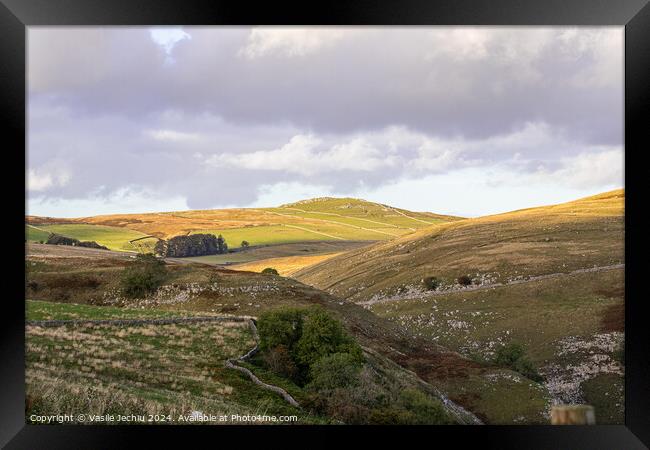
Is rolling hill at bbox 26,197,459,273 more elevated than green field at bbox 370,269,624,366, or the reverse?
rolling hill at bbox 26,197,459,273

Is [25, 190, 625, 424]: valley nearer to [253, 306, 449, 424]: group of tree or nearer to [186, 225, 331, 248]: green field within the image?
[253, 306, 449, 424]: group of tree

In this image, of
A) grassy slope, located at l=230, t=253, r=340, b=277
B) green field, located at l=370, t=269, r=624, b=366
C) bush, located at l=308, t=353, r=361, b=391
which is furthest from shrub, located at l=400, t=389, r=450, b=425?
grassy slope, located at l=230, t=253, r=340, b=277

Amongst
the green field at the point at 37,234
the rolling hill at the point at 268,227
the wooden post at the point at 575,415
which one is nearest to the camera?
the wooden post at the point at 575,415

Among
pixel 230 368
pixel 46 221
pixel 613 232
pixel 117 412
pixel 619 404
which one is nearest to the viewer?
pixel 117 412

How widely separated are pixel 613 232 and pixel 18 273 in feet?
193

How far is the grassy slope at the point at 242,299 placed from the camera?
30.1 metres

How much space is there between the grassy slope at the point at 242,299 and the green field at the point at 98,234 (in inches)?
284

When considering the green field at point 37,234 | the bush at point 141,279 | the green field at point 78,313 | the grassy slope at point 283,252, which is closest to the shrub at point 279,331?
the green field at point 78,313

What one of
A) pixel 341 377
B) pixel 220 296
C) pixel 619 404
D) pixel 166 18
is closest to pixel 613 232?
pixel 619 404

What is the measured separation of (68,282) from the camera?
121 feet

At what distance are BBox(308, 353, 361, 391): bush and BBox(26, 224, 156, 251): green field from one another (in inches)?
1371

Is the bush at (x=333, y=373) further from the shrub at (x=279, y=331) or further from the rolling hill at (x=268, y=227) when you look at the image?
the rolling hill at (x=268, y=227)

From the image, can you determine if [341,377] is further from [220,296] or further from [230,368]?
[220,296]

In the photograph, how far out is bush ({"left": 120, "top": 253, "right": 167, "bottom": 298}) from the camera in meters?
36.3
